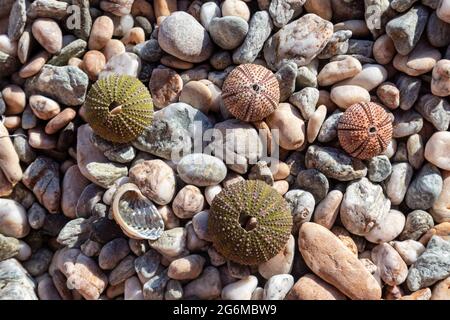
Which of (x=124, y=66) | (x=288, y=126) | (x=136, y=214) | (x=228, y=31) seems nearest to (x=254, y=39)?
(x=228, y=31)

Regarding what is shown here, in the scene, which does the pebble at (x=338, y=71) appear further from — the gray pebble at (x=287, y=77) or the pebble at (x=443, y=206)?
the pebble at (x=443, y=206)

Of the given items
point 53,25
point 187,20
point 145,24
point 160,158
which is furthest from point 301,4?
point 53,25

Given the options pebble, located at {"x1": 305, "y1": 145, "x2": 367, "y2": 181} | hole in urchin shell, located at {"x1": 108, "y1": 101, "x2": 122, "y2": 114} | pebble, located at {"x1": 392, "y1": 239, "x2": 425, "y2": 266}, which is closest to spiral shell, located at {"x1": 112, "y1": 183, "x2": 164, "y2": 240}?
hole in urchin shell, located at {"x1": 108, "y1": 101, "x2": 122, "y2": 114}

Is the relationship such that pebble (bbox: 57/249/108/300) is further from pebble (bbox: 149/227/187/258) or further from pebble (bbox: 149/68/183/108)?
pebble (bbox: 149/68/183/108)

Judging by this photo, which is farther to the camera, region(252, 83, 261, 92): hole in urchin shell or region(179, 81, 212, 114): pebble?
region(179, 81, 212, 114): pebble

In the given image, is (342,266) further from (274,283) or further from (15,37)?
(15,37)

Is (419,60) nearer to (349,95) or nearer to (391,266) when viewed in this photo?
(349,95)
